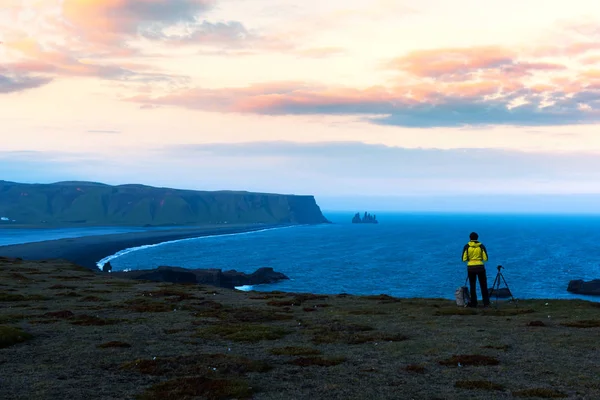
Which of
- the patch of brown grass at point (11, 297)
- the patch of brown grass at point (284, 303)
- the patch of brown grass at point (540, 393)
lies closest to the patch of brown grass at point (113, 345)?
the patch of brown grass at point (540, 393)

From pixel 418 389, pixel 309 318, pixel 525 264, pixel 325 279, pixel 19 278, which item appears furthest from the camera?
pixel 525 264

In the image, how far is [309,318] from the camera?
3028cm

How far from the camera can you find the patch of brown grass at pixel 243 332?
2352 centimetres

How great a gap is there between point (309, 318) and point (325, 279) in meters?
98.2

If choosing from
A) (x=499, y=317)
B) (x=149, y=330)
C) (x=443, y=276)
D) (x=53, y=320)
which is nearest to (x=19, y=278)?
(x=53, y=320)

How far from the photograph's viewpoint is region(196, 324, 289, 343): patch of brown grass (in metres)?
23.5

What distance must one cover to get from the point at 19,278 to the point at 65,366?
41270 millimetres

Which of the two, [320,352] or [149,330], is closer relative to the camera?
[320,352]

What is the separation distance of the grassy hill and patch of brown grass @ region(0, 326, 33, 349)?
0.07m

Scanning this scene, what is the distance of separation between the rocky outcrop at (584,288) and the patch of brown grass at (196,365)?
345 ft

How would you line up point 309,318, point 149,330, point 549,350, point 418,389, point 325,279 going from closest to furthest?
point 418,389, point 549,350, point 149,330, point 309,318, point 325,279

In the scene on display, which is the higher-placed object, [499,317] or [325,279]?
[499,317]

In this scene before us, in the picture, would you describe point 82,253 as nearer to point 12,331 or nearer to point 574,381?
point 12,331

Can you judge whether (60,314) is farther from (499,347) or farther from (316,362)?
(499,347)
